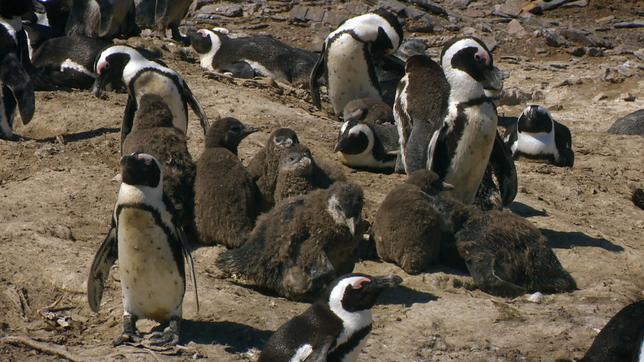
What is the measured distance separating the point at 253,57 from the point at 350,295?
7.42 m

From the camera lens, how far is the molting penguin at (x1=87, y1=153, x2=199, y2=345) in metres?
5.24

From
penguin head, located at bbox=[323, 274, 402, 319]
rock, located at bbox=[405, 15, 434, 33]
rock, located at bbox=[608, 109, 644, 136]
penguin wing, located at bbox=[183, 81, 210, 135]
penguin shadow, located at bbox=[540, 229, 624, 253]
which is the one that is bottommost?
rock, located at bbox=[405, 15, 434, 33]

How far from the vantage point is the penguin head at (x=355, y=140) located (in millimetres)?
8359

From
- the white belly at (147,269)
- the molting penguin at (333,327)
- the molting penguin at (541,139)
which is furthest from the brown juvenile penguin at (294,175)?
the molting penguin at (541,139)

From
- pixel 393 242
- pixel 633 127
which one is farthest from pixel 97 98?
pixel 633 127

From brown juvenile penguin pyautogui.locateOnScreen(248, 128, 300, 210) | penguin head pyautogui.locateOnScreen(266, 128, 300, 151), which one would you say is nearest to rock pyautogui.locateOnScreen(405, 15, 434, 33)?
brown juvenile penguin pyautogui.locateOnScreen(248, 128, 300, 210)

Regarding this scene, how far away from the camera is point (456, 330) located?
5.62 meters

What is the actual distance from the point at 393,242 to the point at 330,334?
5.73ft

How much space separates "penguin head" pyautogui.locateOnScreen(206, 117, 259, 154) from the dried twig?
233 centimetres

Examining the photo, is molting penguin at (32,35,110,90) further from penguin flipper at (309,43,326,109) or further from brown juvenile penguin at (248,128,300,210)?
brown juvenile penguin at (248,128,300,210)

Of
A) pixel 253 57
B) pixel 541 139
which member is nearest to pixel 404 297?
pixel 541 139

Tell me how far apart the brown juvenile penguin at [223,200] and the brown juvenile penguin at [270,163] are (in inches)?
5.5

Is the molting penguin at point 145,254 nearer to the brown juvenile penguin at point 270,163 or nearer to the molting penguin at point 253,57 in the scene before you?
the brown juvenile penguin at point 270,163

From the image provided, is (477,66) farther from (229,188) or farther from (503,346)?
(503,346)
